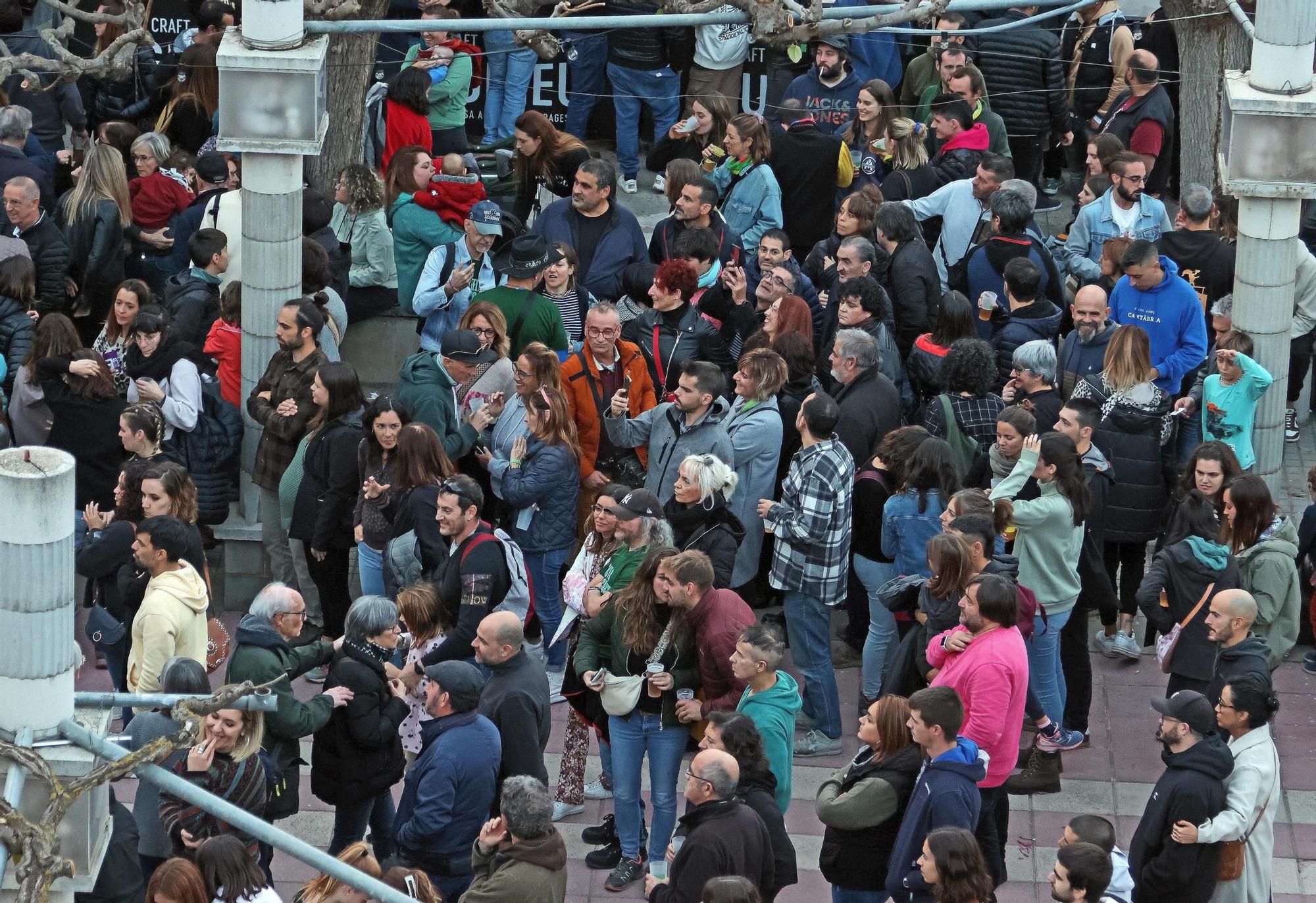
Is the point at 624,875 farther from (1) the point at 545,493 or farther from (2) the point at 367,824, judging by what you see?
(1) the point at 545,493

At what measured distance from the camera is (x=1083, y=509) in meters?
9.56


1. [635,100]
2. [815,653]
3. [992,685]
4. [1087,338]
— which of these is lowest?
[815,653]

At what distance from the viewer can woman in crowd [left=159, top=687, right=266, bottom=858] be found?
7.67m

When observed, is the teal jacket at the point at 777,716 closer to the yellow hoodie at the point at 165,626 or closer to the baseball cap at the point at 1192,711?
the baseball cap at the point at 1192,711

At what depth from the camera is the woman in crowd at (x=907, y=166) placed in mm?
13023

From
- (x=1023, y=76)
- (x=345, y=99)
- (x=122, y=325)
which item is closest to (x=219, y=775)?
(x=122, y=325)

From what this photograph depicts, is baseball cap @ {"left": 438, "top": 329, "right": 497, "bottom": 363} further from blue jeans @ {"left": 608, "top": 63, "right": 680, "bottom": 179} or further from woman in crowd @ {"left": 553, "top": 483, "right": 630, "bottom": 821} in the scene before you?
blue jeans @ {"left": 608, "top": 63, "right": 680, "bottom": 179}

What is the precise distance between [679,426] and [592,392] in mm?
626

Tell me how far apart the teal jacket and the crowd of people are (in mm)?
14

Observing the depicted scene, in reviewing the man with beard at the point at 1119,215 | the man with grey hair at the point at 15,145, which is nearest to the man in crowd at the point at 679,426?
the man with beard at the point at 1119,215

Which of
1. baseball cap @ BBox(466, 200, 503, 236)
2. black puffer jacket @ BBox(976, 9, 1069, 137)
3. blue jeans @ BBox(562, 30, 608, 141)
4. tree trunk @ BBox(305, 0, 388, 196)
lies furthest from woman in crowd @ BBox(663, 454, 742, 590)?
blue jeans @ BBox(562, 30, 608, 141)

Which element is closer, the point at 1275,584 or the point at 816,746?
the point at 1275,584

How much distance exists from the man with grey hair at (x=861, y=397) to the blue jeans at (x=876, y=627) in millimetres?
581

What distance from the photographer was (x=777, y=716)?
8.31 m
